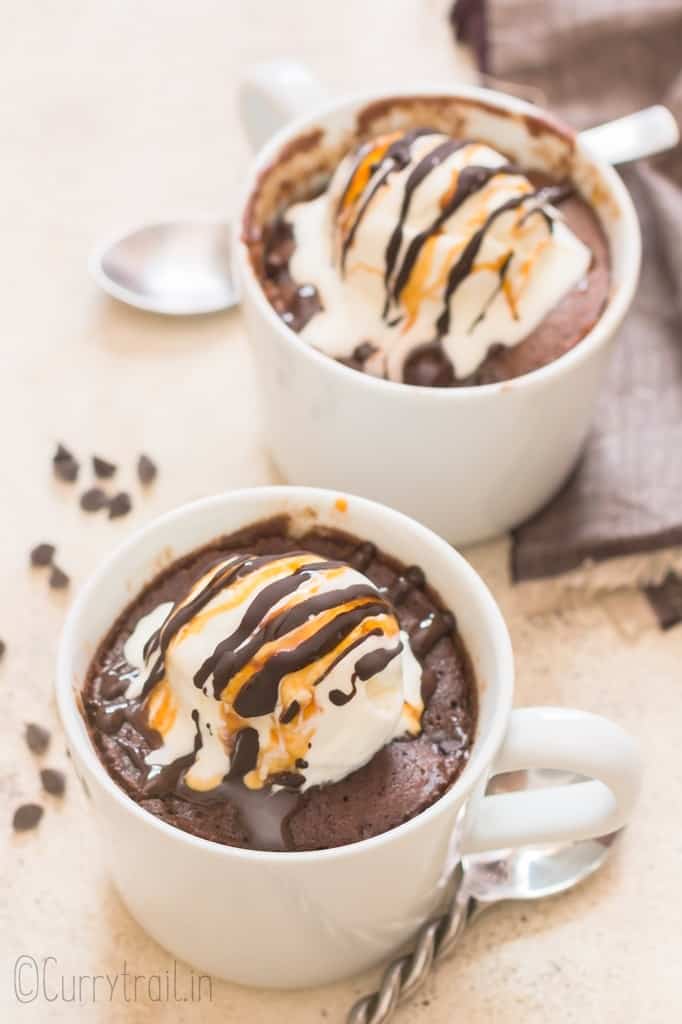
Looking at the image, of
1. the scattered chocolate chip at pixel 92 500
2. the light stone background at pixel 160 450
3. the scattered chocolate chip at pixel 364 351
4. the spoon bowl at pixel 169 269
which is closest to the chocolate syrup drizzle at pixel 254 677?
the light stone background at pixel 160 450

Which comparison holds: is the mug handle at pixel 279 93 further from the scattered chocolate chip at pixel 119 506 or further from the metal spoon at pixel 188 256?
the scattered chocolate chip at pixel 119 506

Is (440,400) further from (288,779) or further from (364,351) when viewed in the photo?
(288,779)

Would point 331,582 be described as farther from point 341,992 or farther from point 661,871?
point 661,871

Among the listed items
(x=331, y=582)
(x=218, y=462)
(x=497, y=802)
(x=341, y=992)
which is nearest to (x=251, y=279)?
(x=218, y=462)

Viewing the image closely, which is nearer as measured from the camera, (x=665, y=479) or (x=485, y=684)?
(x=485, y=684)

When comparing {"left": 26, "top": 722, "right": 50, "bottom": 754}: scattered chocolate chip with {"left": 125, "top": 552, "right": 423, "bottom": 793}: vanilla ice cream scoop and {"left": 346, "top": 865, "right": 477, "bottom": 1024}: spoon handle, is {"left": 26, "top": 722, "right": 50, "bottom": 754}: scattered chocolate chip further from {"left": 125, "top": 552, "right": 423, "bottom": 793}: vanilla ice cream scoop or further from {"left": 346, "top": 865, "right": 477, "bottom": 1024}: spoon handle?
{"left": 346, "top": 865, "right": 477, "bottom": 1024}: spoon handle

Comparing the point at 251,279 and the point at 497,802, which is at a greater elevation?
the point at 251,279

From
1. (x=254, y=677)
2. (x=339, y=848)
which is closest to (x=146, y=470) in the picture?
(x=254, y=677)
